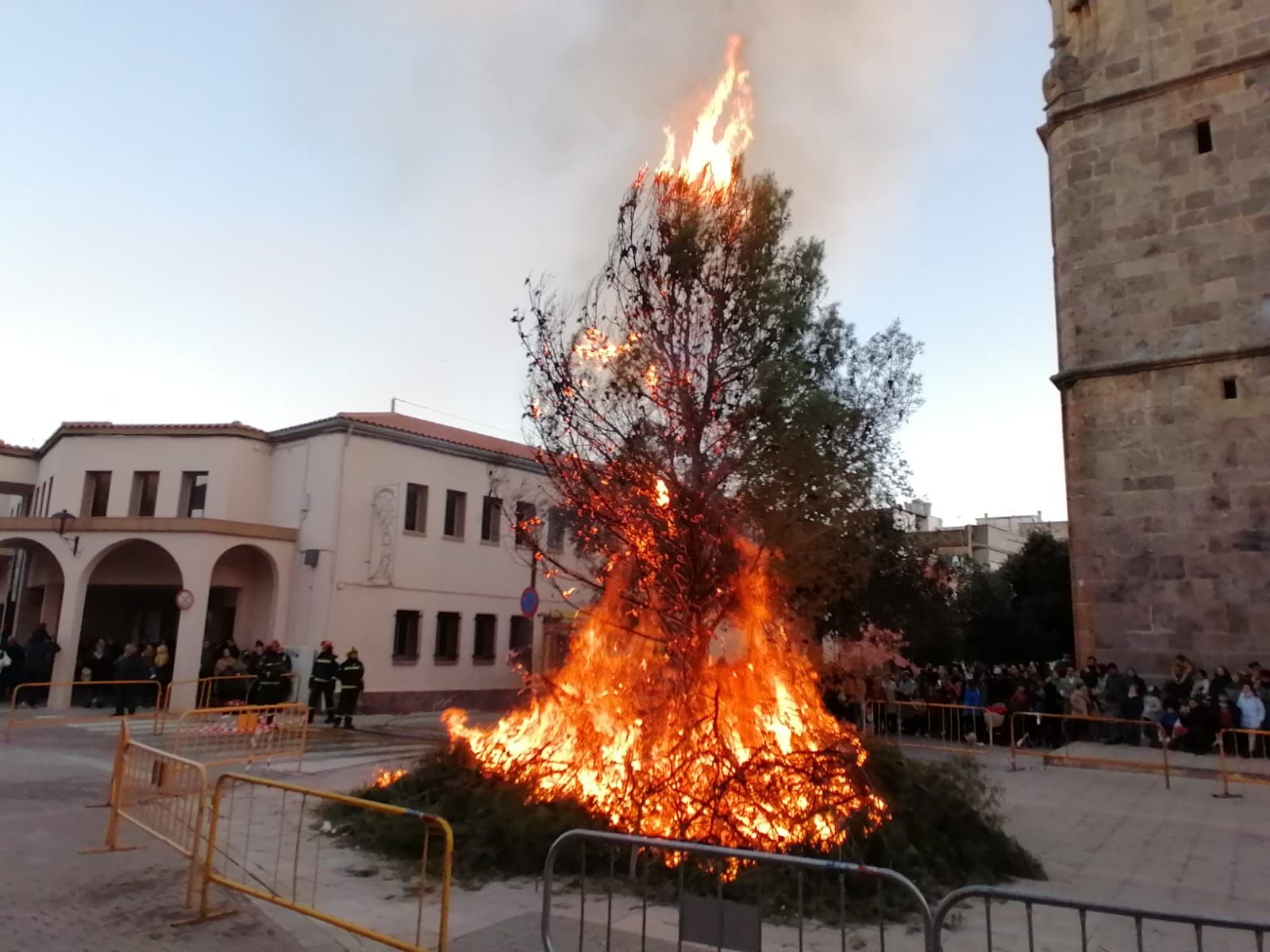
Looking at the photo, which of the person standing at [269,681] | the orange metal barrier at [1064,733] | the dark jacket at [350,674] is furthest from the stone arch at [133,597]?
the orange metal barrier at [1064,733]

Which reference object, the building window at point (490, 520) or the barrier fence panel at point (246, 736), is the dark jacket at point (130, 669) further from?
the building window at point (490, 520)

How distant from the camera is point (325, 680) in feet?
60.5

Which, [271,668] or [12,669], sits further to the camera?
[12,669]

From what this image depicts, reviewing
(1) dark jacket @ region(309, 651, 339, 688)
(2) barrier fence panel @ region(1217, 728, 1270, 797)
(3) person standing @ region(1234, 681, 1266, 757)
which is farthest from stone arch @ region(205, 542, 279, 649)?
(3) person standing @ region(1234, 681, 1266, 757)

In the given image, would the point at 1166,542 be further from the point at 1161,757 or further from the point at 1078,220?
the point at 1078,220

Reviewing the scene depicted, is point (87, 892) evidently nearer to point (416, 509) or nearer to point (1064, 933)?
point (1064, 933)

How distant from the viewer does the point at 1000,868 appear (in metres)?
7.55

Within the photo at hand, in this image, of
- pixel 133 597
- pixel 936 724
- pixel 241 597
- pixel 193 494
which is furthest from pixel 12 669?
pixel 936 724

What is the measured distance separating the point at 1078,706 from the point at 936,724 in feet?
8.58

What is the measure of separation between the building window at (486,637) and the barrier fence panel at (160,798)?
18.0m

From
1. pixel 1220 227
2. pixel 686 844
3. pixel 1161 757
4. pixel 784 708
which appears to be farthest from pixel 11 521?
pixel 1220 227

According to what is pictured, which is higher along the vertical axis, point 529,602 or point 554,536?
point 554,536

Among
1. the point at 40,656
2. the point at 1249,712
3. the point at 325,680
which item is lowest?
the point at 325,680

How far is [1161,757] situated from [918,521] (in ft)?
→ 26.1
